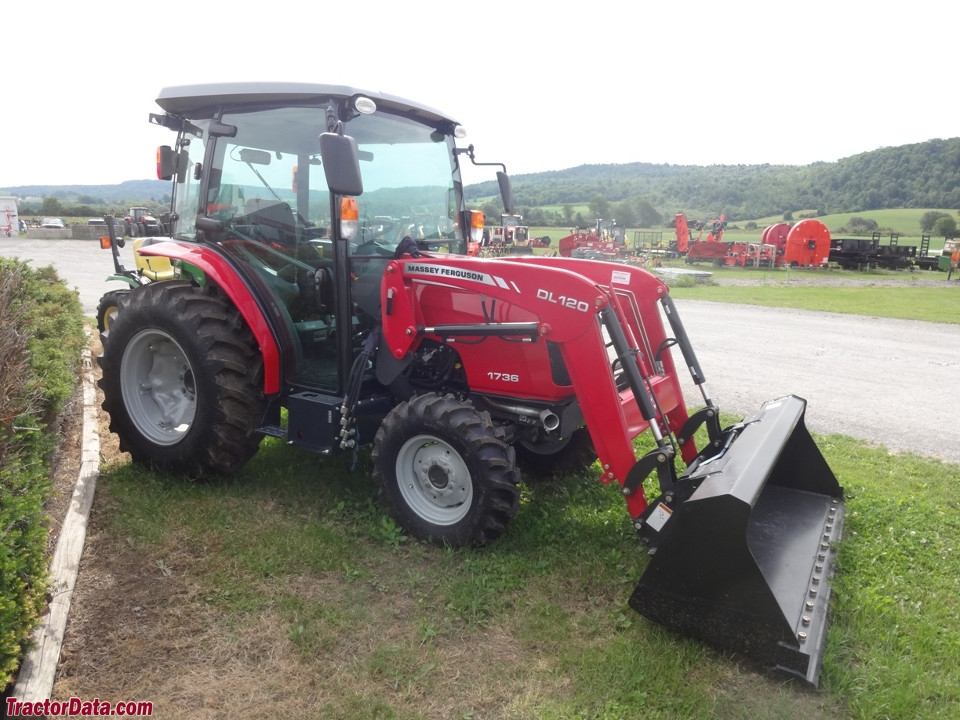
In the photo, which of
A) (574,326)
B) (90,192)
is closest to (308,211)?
(574,326)

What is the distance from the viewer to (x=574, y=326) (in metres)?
3.48

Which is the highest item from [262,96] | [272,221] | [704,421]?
[262,96]

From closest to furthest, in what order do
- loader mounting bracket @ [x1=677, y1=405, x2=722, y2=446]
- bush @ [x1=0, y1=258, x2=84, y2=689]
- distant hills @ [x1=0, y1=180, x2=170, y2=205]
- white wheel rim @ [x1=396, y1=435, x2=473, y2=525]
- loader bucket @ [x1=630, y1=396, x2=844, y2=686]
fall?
bush @ [x1=0, y1=258, x2=84, y2=689]
loader bucket @ [x1=630, y1=396, x2=844, y2=686]
white wheel rim @ [x1=396, y1=435, x2=473, y2=525]
loader mounting bracket @ [x1=677, y1=405, x2=722, y2=446]
distant hills @ [x1=0, y1=180, x2=170, y2=205]

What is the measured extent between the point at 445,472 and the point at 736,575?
1650 mm

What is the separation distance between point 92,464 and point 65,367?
1374 mm

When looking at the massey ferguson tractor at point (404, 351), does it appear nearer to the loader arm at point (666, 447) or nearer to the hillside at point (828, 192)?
Result: the loader arm at point (666, 447)

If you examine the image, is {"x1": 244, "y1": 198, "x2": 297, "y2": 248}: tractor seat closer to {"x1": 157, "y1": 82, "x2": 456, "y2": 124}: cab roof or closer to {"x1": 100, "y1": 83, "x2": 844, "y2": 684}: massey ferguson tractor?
{"x1": 100, "y1": 83, "x2": 844, "y2": 684}: massey ferguson tractor

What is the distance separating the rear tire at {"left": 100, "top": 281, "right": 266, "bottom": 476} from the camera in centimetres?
421

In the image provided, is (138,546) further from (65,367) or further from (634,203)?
(634,203)

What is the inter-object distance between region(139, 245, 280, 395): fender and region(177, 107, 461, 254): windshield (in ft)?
1.14

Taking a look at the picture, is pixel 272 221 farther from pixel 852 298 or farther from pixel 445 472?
pixel 852 298

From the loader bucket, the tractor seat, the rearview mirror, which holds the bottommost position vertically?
the loader bucket

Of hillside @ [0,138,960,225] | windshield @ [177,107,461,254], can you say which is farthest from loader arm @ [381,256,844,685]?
hillside @ [0,138,960,225]

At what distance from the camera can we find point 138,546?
12.3 feet
